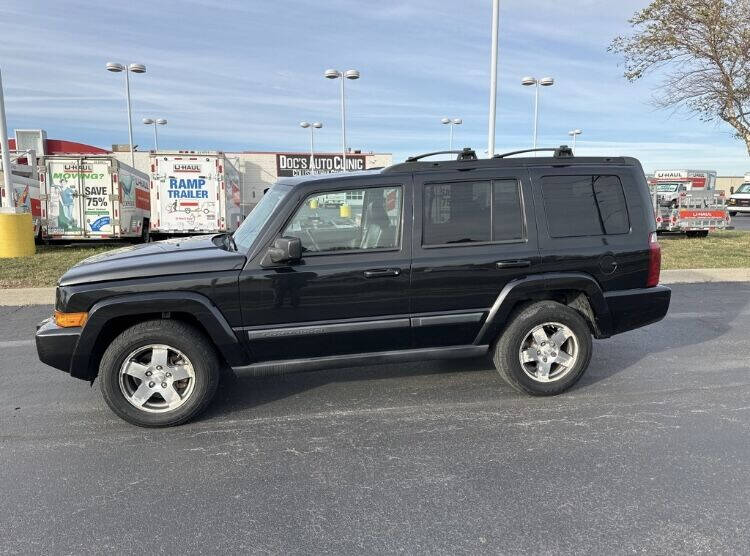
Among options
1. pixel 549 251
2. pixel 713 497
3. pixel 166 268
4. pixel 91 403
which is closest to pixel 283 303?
pixel 166 268

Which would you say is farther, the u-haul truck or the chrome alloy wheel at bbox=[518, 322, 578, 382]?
the u-haul truck

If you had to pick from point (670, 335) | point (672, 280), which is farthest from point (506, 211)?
point (672, 280)

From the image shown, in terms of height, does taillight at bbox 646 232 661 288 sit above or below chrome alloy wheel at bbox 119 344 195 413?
above

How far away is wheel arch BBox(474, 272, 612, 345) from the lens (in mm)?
4145

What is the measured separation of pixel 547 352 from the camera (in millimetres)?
4297

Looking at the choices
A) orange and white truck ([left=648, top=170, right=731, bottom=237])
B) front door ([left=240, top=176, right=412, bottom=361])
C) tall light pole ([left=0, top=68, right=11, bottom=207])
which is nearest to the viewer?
front door ([left=240, top=176, right=412, bottom=361])

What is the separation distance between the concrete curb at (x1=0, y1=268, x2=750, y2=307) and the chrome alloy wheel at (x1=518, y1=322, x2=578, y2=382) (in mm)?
5837

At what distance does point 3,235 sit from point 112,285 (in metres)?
9.82

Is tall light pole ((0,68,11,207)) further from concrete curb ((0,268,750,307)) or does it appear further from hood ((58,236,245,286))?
hood ((58,236,245,286))

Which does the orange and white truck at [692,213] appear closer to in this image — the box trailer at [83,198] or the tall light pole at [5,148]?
the box trailer at [83,198]

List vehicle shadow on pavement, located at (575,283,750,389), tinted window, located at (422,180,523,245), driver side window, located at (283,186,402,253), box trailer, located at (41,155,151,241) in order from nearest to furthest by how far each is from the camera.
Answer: driver side window, located at (283,186,402,253) < tinted window, located at (422,180,523,245) < vehicle shadow on pavement, located at (575,283,750,389) < box trailer, located at (41,155,151,241)

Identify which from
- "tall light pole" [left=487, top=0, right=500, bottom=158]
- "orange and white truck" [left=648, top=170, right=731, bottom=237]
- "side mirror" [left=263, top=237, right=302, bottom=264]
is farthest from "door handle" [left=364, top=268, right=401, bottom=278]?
"orange and white truck" [left=648, top=170, right=731, bottom=237]

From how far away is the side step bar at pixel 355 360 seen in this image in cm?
388

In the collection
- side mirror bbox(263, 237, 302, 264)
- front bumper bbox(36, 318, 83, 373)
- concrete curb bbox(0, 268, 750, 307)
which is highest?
side mirror bbox(263, 237, 302, 264)
